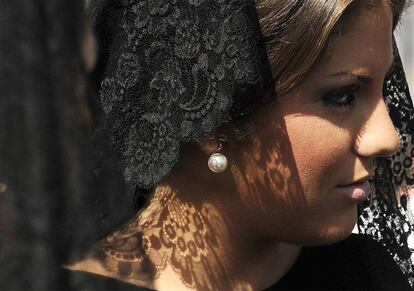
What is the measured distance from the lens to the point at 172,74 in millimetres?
1392

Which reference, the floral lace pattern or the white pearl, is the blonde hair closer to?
the white pearl

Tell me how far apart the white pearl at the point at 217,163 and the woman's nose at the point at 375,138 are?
0.26 metres

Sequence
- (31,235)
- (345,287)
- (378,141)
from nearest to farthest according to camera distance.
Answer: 1. (31,235)
2. (378,141)
3. (345,287)

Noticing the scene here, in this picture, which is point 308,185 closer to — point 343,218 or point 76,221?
point 343,218

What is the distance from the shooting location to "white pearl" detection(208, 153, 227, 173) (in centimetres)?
145

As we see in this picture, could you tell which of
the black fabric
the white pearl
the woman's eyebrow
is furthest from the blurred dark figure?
the black fabric

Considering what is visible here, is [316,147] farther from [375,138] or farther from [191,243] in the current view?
[191,243]

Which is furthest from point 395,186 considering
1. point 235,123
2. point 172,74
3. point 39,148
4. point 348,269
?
point 39,148

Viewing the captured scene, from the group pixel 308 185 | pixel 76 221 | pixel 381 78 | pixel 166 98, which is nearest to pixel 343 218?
pixel 308 185

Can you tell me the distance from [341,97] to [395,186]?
414 mm

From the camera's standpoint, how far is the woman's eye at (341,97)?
1.44 metres

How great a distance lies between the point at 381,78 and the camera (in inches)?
58.5

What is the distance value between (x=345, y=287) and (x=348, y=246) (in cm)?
12

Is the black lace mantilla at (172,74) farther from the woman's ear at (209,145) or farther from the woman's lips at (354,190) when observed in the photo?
the woman's lips at (354,190)
